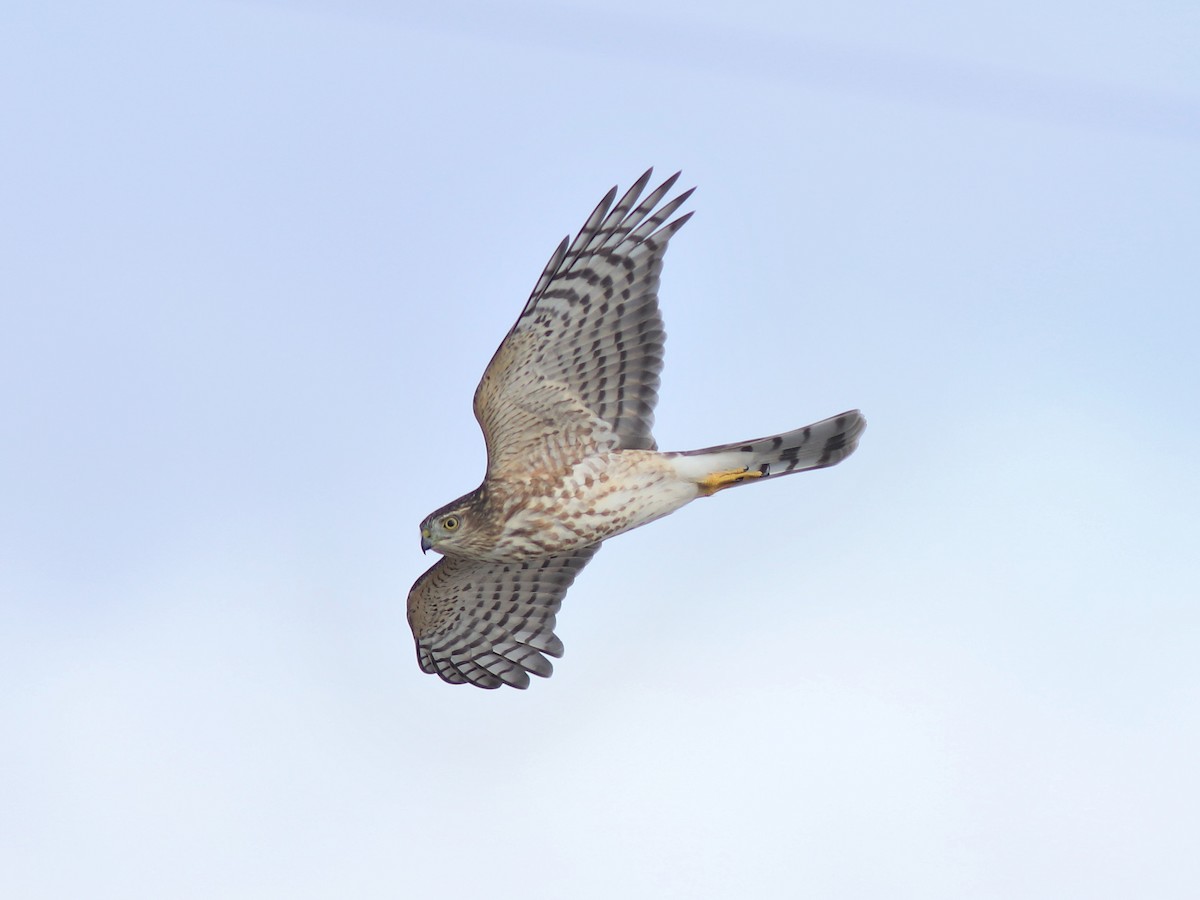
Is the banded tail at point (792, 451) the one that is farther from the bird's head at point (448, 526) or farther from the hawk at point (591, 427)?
the bird's head at point (448, 526)

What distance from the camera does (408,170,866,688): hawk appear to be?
998 centimetres

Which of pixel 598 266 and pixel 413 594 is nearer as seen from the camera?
pixel 598 266

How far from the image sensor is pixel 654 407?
10.2 m

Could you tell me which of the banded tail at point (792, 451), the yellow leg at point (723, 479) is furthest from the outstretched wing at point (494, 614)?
the banded tail at point (792, 451)

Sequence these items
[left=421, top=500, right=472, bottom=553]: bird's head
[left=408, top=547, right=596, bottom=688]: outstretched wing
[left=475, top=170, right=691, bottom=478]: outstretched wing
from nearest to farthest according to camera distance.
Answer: [left=475, top=170, right=691, bottom=478]: outstretched wing < [left=421, top=500, right=472, bottom=553]: bird's head < [left=408, top=547, right=596, bottom=688]: outstretched wing

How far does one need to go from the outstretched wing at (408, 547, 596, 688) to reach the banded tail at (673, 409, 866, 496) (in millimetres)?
1365

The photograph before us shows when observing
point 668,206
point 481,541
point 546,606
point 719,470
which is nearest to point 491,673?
point 546,606

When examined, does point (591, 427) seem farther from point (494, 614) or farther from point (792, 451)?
point (494, 614)

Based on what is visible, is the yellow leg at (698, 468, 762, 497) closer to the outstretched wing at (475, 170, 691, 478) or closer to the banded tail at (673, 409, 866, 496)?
the banded tail at (673, 409, 866, 496)

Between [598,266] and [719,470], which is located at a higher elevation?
[598,266]

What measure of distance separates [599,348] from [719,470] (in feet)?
3.20

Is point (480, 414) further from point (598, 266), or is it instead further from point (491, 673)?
point (491, 673)

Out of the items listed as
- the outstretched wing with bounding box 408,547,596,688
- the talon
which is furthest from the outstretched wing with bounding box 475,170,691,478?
Answer: the outstretched wing with bounding box 408,547,596,688

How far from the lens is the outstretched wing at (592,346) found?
9.95 m
